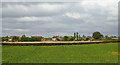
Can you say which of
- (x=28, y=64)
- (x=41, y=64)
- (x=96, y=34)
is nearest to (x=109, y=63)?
(x=41, y=64)

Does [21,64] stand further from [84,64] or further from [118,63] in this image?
[118,63]

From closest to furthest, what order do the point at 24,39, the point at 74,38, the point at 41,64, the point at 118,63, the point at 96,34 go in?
1. the point at 41,64
2. the point at 118,63
3. the point at 24,39
4. the point at 74,38
5. the point at 96,34

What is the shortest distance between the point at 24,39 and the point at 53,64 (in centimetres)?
6712

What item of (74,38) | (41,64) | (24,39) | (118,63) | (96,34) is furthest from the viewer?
(96,34)

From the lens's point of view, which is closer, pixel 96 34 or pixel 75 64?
pixel 75 64

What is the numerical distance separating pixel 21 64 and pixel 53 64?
534 centimetres

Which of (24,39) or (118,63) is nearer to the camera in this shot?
(118,63)

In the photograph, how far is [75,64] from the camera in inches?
748

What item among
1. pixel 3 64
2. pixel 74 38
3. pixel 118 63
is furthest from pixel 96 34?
pixel 3 64

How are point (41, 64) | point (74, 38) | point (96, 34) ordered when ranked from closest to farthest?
1. point (41, 64)
2. point (74, 38)
3. point (96, 34)

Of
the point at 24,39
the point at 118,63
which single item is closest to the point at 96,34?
the point at 24,39

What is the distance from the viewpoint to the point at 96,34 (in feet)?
403

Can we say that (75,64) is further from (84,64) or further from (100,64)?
(100,64)

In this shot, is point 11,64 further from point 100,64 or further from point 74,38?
point 74,38
